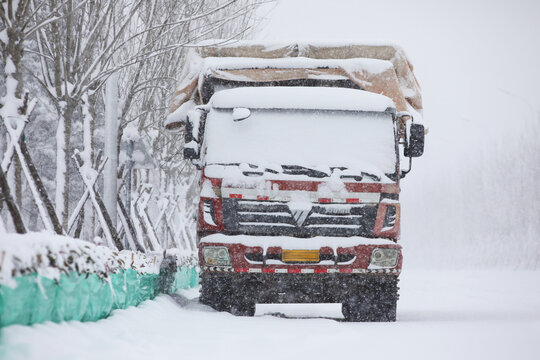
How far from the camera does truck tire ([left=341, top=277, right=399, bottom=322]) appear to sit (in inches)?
340

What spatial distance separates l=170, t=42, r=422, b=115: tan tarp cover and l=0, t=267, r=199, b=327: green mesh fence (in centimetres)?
283

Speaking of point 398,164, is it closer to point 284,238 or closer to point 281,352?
point 284,238

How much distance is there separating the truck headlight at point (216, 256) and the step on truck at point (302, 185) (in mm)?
11

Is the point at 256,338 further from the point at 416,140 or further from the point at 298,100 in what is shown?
the point at 416,140

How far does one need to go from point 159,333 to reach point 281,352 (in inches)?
45.1

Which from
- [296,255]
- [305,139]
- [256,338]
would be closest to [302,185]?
[305,139]

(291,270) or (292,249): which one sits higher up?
(292,249)

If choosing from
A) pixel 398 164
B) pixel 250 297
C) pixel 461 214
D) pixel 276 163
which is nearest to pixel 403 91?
pixel 398 164

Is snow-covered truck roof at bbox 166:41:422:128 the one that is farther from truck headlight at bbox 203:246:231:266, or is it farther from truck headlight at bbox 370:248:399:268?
truck headlight at bbox 203:246:231:266

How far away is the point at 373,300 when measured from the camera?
8.75 metres

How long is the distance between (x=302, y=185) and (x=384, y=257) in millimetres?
1264

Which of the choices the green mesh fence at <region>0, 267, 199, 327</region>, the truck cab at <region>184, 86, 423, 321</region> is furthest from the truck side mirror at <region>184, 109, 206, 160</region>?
the green mesh fence at <region>0, 267, 199, 327</region>

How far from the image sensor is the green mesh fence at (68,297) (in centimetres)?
403

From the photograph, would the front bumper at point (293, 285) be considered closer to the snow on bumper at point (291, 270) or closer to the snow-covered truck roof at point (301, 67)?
the snow on bumper at point (291, 270)
